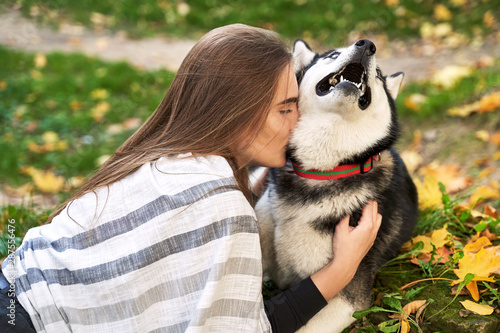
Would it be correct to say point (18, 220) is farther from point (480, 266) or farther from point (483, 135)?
point (483, 135)

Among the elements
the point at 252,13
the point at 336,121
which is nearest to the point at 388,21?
the point at 252,13

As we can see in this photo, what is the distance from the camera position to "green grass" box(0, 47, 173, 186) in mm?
A: 4746

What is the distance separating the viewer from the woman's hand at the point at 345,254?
6.75ft

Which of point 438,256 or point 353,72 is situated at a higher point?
point 353,72

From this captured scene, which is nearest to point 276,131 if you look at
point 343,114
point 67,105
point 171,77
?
point 343,114

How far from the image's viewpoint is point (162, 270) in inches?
70.8

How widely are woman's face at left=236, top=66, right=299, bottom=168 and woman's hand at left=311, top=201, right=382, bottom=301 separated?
46cm

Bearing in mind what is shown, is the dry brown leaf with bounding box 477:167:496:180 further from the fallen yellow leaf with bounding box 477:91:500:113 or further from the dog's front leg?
the dog's front leg

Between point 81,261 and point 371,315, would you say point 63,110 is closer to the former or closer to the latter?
point 81,261

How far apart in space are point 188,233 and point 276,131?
697 mm

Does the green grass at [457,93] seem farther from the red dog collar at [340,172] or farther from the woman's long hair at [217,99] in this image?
the woman's long hair at [217,99]

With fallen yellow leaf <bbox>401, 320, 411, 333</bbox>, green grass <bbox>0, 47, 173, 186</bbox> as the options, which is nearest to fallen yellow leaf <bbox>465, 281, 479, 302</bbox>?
fallen yellow leaf <bbox>401, 320, 411, 333</bbox>

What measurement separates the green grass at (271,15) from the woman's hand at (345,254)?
5.69m

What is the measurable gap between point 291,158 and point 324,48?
546 cm
